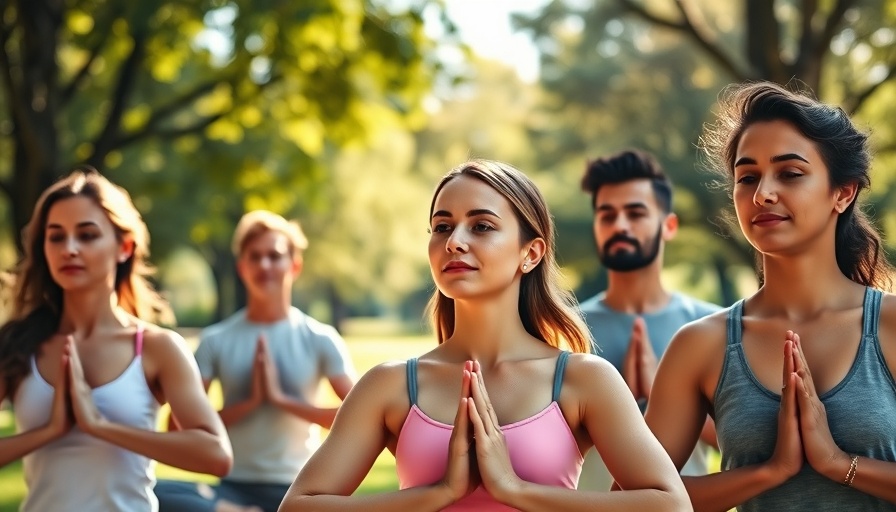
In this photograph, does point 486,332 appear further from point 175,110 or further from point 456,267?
point 175,110

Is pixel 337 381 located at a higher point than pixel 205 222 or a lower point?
lower

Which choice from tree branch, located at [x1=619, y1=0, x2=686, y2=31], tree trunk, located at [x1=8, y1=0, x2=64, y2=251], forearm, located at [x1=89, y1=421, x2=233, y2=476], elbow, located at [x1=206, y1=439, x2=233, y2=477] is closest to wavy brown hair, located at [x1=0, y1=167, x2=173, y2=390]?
forearm, located at [x1=89, y1=421, x2=233, y2=476]

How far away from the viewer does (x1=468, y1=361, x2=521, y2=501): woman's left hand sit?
3250mm

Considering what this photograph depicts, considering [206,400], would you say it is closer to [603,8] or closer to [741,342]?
[741,342]

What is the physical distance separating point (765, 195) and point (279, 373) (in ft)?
14.9

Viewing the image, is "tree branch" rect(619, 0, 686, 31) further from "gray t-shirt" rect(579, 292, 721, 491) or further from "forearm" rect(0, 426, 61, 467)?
"forearm" rect(0, 426, 61, 467)

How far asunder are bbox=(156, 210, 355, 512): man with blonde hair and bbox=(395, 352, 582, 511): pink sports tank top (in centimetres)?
356

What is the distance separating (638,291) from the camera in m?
6.42

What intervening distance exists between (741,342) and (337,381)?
13.6 ft

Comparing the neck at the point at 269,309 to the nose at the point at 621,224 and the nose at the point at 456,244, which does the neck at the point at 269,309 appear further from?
the nose at the point at 456,244

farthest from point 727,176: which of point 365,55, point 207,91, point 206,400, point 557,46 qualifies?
point 557,46

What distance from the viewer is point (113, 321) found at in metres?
5.21

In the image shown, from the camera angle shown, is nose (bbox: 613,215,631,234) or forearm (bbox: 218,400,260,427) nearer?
nose (bbox: 613,215,631,234)

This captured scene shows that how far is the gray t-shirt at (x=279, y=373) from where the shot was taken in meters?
7.28
